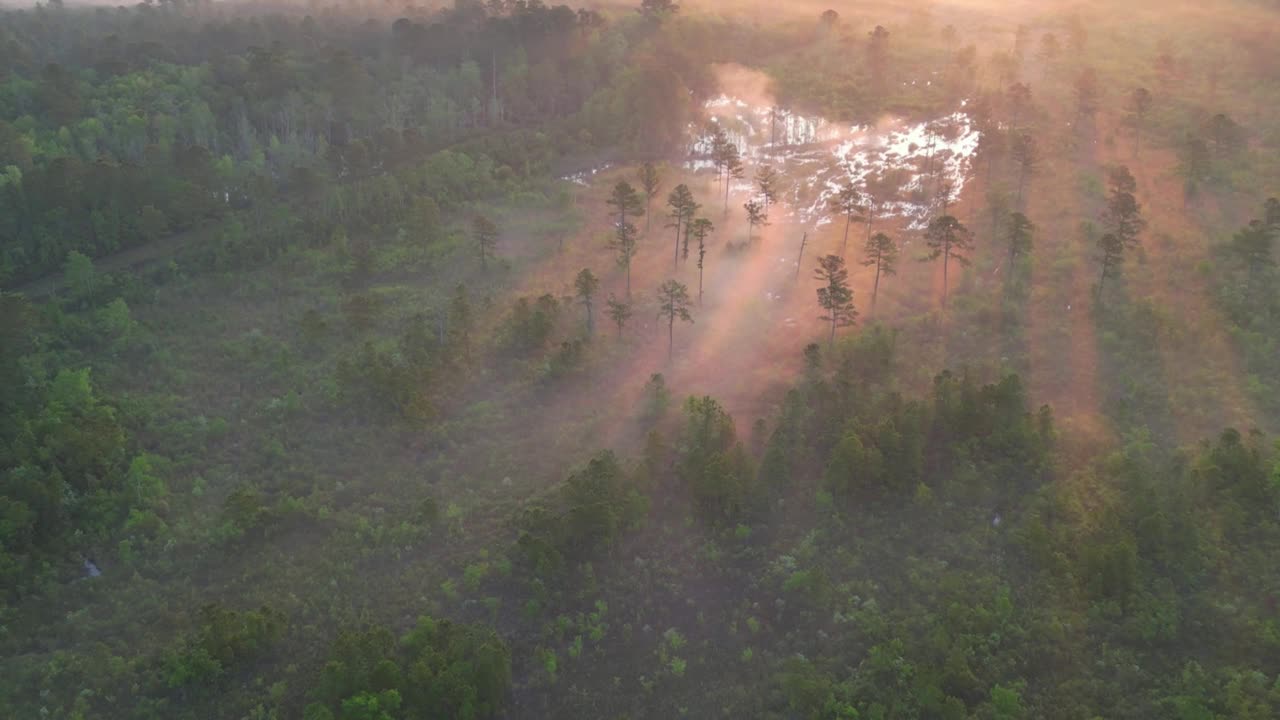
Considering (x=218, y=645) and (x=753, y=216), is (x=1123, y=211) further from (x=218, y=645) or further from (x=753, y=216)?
(x=218, y=645)

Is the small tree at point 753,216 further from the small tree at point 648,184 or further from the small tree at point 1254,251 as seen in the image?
the small tree at point 1254,251

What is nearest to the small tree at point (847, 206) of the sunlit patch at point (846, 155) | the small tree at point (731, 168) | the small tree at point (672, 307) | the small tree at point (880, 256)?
the sunlit patch at point (846, 155)

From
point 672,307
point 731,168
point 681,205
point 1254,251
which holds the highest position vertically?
point 731,168

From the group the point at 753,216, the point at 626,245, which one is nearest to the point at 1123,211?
the point at 753,216

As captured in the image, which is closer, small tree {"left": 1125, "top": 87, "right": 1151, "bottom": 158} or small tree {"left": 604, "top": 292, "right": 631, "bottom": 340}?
small tree {"left": 604, "top": 292, "right": 631, "bottom": 340}

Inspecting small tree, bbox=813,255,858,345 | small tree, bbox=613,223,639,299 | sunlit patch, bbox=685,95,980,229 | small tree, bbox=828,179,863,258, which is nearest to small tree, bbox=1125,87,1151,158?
sunlit patch, bbox=685,95,980,229

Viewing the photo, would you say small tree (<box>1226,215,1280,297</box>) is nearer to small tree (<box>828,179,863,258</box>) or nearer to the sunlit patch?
the sunlit patch
